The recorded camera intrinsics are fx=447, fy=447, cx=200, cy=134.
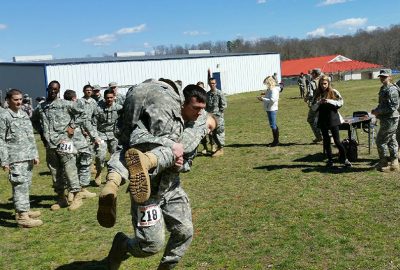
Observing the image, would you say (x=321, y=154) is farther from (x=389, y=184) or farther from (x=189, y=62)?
(x=189, y=62)

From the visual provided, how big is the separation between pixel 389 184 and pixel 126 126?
19.6 feet

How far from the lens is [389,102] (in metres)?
8.74

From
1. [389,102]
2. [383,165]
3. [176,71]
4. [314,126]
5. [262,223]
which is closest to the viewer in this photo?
[262,223]

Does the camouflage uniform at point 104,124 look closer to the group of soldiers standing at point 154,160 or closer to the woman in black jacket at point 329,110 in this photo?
the group of soldiers standing at point 154,160

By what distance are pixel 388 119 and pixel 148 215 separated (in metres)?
6.50

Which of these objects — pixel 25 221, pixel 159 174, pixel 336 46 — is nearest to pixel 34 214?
pixel 25 221

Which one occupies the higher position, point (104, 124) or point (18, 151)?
point (104, 124)

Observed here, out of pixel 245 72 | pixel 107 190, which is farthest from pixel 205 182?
pixel 245 72

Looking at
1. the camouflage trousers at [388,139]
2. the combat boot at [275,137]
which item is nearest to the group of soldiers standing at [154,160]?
the camouflage trousers at [388,139]

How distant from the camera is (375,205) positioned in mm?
7156

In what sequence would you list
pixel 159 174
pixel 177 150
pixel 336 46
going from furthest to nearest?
1. pixel 336 46
2. pixel 159 174
3. pixel 177 150

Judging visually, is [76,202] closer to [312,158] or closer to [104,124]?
[104,124]

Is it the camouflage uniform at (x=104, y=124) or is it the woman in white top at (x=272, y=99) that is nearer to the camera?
the camouflage uniform at (x=104, y=124)

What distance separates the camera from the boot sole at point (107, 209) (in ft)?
10.7
